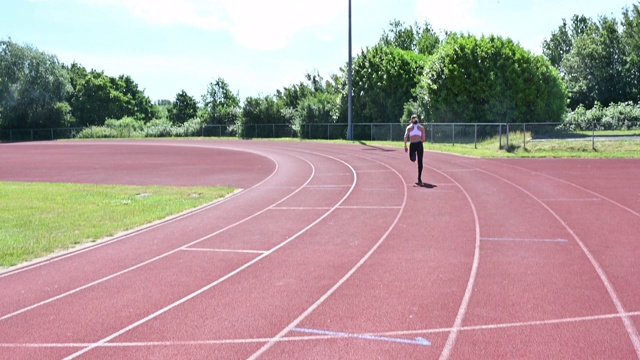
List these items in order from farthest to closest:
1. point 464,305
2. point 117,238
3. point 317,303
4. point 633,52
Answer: point 633,52 → point 117,238 → point 317,303 → point 464,305

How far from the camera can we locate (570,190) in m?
15.3

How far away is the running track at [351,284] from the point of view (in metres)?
5.41

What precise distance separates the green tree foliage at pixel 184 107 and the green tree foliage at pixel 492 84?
5411 centimetres

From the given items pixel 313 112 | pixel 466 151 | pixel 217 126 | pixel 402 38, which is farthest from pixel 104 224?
pixel 402 38

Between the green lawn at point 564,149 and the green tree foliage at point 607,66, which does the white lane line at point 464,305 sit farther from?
the green tree foliage at point 607,66

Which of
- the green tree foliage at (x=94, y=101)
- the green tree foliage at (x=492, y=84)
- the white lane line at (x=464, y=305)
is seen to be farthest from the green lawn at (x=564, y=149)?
the green tree foliage at (x=94, y=101)

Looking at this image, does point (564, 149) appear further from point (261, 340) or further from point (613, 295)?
point (261, 340)

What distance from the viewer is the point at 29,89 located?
6788cm

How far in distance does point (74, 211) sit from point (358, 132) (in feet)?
111

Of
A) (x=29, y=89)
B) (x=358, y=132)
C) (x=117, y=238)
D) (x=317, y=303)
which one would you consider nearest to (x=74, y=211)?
(x=117, y=238)

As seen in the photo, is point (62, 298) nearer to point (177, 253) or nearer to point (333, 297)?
point (177, 253)

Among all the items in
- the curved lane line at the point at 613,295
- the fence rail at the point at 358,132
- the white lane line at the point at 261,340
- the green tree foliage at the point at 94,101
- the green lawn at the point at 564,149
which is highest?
the green tree foliage at the point at 94,101

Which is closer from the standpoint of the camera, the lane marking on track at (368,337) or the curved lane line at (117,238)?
the lane marking on track at (368,337)

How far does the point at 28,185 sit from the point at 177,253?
12416mm
